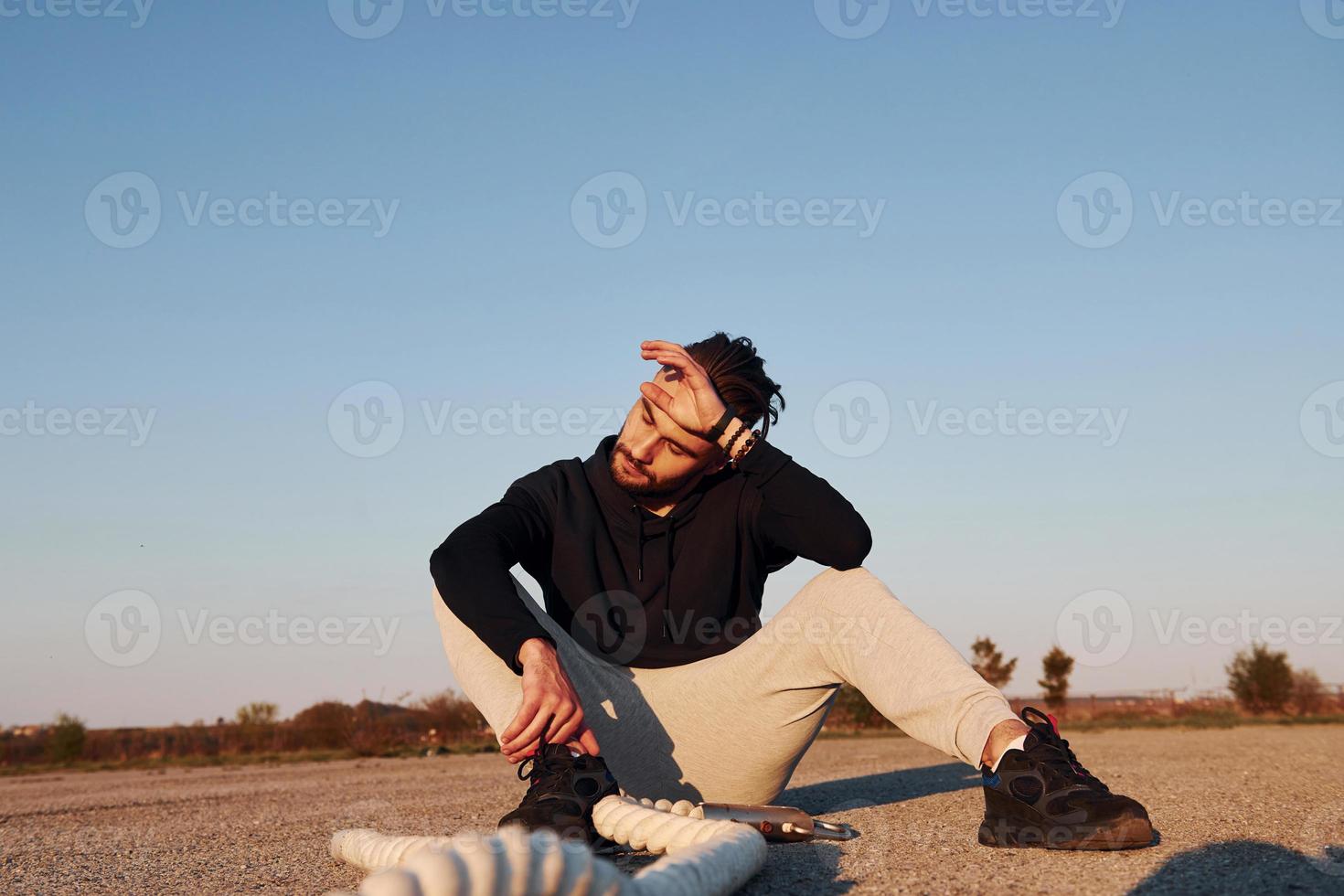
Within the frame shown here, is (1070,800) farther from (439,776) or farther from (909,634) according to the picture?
(439,776)

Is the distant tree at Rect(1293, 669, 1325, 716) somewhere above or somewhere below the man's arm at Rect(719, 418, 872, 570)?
below

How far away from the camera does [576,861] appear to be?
112 centimetres

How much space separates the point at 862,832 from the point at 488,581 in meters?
1.41

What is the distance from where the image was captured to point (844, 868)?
229 cm

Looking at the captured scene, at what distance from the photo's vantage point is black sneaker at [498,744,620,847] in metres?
2.27

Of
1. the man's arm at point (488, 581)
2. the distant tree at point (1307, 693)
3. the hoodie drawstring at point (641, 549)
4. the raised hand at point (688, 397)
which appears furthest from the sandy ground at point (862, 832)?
Answer: the distant tree at point (1307, 693)

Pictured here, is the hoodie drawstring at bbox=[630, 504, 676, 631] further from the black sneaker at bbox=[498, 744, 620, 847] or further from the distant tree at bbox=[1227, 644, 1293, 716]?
the distant tree at bbox=[1227, 644, 1293, 716]

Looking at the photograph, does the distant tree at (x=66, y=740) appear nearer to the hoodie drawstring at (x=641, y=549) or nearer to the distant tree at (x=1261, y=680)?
the hoodie drawstring at (x=641, y=549)

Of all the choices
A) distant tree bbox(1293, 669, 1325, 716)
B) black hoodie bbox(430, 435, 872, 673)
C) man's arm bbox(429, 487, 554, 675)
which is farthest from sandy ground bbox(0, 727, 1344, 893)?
distant tree bbox(1293, 669, 1325, 716)

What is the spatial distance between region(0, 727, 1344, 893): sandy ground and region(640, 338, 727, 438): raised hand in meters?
1.41

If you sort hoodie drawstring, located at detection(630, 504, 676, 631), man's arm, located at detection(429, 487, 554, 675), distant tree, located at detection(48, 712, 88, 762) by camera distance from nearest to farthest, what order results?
man's arm, located at detection(429, 487, 554, 675)
hoodie drawstring, located at detection(630, 504, 676, 631)
distant tree, located at detection(48, 712, 88, 762)

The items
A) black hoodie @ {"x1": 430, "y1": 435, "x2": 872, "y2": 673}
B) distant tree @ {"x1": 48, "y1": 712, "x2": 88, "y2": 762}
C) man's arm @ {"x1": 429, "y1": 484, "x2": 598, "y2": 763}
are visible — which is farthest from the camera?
distant tree @ {"x1": 48, "y1": 712, "x2": 88, "y2": 762}

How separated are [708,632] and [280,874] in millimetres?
1583

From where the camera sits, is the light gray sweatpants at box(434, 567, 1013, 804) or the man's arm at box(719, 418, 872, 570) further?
the man's arm at box(719, 418, 872, 570)
